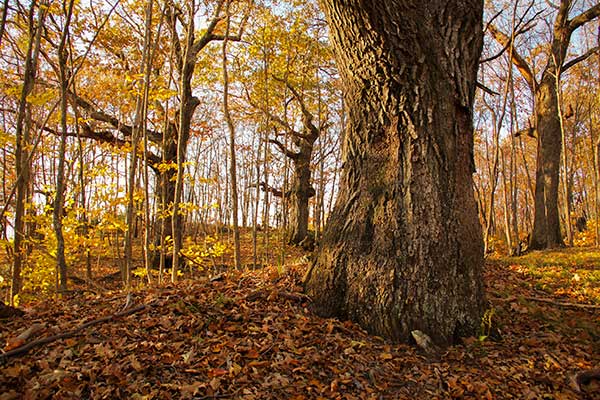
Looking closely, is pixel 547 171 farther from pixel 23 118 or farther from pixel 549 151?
pixel 23 118

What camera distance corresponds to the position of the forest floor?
77.7 inches

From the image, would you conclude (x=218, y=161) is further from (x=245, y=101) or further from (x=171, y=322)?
(x=171, y=322)

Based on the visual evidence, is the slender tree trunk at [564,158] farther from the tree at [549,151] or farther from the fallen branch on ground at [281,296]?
the fallen branch on ground at [281,296]

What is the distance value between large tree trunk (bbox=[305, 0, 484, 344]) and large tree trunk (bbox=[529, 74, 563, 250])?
7222 mm

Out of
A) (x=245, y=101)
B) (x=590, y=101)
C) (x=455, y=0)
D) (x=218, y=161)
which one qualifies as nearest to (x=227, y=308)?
(x=455, y=0)

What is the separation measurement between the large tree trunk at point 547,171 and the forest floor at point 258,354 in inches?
235

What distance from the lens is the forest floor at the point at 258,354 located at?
1.97 m

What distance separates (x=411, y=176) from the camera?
2.91 meters

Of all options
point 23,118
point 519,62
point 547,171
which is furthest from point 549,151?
point 23,118

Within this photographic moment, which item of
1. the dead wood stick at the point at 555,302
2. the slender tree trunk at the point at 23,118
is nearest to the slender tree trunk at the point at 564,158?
the dead wood stick at the point at 555,302

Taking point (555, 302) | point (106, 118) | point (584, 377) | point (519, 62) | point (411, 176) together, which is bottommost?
point (584, 377)

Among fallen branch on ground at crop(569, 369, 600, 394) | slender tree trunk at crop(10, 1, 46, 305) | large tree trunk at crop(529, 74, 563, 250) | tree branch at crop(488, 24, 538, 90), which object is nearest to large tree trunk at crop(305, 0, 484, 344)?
fallen branch on ground at crop(569, 369, 600, 394)

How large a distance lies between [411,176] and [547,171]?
7.99m

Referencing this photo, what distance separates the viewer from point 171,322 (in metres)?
2.68
